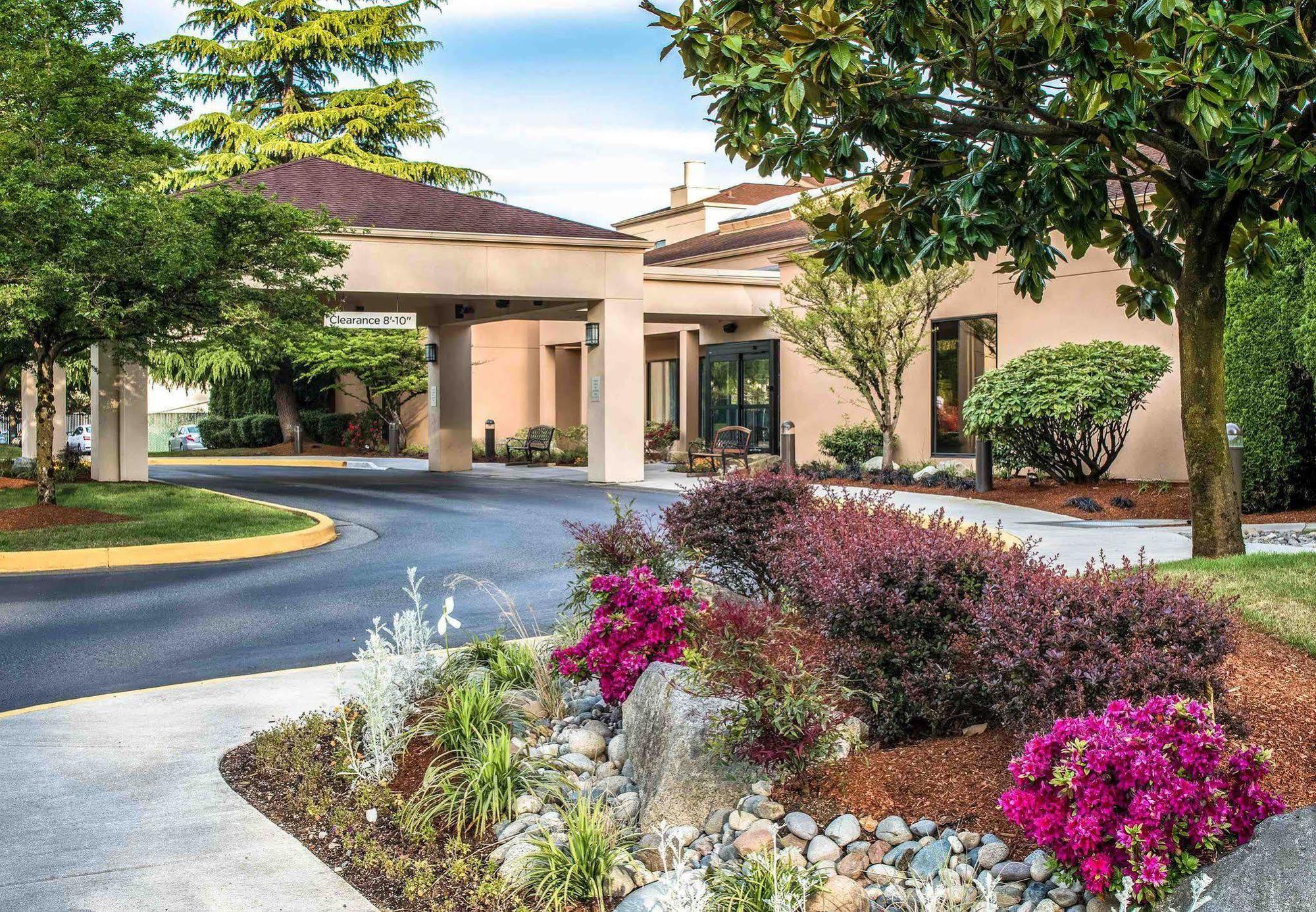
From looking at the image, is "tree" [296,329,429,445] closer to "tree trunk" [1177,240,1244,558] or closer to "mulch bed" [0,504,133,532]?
"mulch bed" [0,504,133,532]

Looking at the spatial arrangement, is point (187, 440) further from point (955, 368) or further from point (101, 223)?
point (101, 223)

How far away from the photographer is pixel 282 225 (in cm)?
1606

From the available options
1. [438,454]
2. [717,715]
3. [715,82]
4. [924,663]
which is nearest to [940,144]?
[715,82]

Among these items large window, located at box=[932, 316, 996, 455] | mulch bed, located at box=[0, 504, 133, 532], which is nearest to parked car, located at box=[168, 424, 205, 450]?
mulch bed, located at box=[0, 504, 133, 532]

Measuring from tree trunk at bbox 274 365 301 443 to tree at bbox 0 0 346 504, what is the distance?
23.2m

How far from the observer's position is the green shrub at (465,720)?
559cm

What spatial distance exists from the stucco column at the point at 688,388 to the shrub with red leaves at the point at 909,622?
92.2 feet

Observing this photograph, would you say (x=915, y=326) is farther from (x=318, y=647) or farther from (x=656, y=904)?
(x=656, y=904)

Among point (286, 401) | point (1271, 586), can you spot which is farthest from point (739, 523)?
point (286, 401)

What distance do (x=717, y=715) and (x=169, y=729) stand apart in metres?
3.48

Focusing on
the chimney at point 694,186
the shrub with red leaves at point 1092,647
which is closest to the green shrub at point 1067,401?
the shrub with red leaves at point 1092,647

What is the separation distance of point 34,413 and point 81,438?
17.6 m

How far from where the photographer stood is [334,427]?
135 feet

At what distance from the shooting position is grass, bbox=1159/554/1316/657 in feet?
20.3
